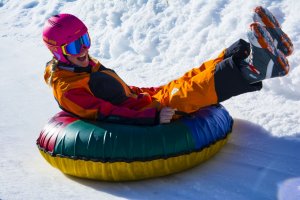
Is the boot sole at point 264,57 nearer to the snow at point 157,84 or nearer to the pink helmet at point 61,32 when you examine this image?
the snow at point 157,84

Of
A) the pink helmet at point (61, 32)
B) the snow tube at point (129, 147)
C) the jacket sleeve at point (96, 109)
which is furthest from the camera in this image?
the pink helmet at point (61, 32)

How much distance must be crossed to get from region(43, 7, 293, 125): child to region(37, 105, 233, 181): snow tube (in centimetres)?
13

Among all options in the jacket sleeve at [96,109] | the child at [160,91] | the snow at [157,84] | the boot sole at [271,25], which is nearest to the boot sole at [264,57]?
the child at [160,91]

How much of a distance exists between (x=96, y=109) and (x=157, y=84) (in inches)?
81.1

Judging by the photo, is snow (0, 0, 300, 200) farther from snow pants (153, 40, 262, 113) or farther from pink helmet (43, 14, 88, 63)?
pink helmet (43, 14, 88, 63)

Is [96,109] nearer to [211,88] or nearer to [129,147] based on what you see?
[129,147]

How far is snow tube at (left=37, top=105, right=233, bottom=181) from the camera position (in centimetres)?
348

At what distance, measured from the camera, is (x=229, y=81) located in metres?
3.57

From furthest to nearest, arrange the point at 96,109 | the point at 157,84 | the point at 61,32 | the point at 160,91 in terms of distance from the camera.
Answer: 1. the point at 157,84
2. the point at 160,91
3. the point at 61,32
4. the point at 96,109

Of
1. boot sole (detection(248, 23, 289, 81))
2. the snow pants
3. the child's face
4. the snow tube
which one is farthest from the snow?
the child's face

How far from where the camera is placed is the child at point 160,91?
356cm

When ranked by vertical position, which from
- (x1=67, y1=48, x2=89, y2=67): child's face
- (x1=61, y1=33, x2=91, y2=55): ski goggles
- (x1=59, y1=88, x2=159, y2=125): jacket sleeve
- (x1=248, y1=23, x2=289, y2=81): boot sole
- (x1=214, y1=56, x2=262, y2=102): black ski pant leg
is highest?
(x1=248, y1=23, x2=289, y2=81): boot sole

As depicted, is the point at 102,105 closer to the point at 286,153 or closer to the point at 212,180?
the point at 212,180

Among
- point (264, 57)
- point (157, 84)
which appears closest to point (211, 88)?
point (264, 57)
